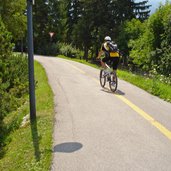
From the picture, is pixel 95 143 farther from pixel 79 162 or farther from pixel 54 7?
pixel 54 7

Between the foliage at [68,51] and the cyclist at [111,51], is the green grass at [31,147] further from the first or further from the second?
the foliage at [68,51]

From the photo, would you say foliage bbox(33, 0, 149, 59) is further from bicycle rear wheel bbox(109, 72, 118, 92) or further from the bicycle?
bicycle rear wheel bbox(109, 72, 118, 92)

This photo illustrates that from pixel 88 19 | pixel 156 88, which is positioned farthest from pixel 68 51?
pixel 156 88

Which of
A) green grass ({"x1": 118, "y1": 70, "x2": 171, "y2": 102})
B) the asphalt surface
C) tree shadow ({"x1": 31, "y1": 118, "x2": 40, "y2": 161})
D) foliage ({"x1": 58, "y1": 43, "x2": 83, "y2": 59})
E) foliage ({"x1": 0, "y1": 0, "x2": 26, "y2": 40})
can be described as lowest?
foliage ({"x1": 58, "y1": 43, "x2": 83, "y2": 59})

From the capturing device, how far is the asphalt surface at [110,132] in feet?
19.0

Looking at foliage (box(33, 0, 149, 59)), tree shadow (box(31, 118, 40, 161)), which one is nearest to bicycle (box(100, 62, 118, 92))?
tree shadow (box(31, 118, 40, 161))

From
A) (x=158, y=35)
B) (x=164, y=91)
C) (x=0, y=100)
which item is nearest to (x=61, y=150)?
(x=0, y=100)

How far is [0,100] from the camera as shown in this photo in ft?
34.5

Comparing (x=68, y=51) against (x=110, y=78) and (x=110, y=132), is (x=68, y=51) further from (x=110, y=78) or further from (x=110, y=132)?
(x=110, y=132)

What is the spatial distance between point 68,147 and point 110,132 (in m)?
1.26

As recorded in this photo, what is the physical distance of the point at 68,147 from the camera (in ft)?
21.3

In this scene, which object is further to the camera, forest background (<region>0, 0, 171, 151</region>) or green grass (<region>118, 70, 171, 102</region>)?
forest background (<region>0, 0, 171, 151</region>)

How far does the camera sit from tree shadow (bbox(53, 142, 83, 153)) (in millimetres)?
6328

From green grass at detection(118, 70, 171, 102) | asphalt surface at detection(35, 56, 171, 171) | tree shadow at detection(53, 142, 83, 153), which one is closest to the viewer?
asphalt surface at detection(35, 56, 171, 171)
